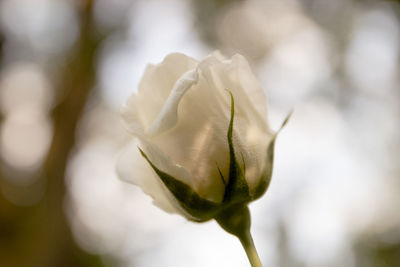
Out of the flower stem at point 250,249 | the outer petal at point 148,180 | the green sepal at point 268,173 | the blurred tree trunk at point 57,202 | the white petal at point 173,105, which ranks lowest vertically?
the blurred tree trunk at point 57,202

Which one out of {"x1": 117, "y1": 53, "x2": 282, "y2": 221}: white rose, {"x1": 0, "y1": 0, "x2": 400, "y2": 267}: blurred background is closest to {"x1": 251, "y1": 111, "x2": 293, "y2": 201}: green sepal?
{"x1": 117, "y1": 53, "x2": 282, "y2": 221}: white rose

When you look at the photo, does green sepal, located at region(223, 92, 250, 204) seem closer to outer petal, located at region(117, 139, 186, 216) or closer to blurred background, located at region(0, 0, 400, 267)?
outer petal, located at region(117, 139, 186, 216)

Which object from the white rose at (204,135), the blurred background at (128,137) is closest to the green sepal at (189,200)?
the white rose at (204,135)

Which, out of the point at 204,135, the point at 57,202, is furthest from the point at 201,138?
the point at 57,202

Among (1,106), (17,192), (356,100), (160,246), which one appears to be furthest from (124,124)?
(160,246)

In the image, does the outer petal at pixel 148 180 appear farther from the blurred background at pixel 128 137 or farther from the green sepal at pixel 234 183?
the blurred background at pixel 128 137

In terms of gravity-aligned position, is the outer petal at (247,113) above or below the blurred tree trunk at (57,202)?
above

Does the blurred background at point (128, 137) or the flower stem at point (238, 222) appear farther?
Answer: the blurred background at point (128, 137)
